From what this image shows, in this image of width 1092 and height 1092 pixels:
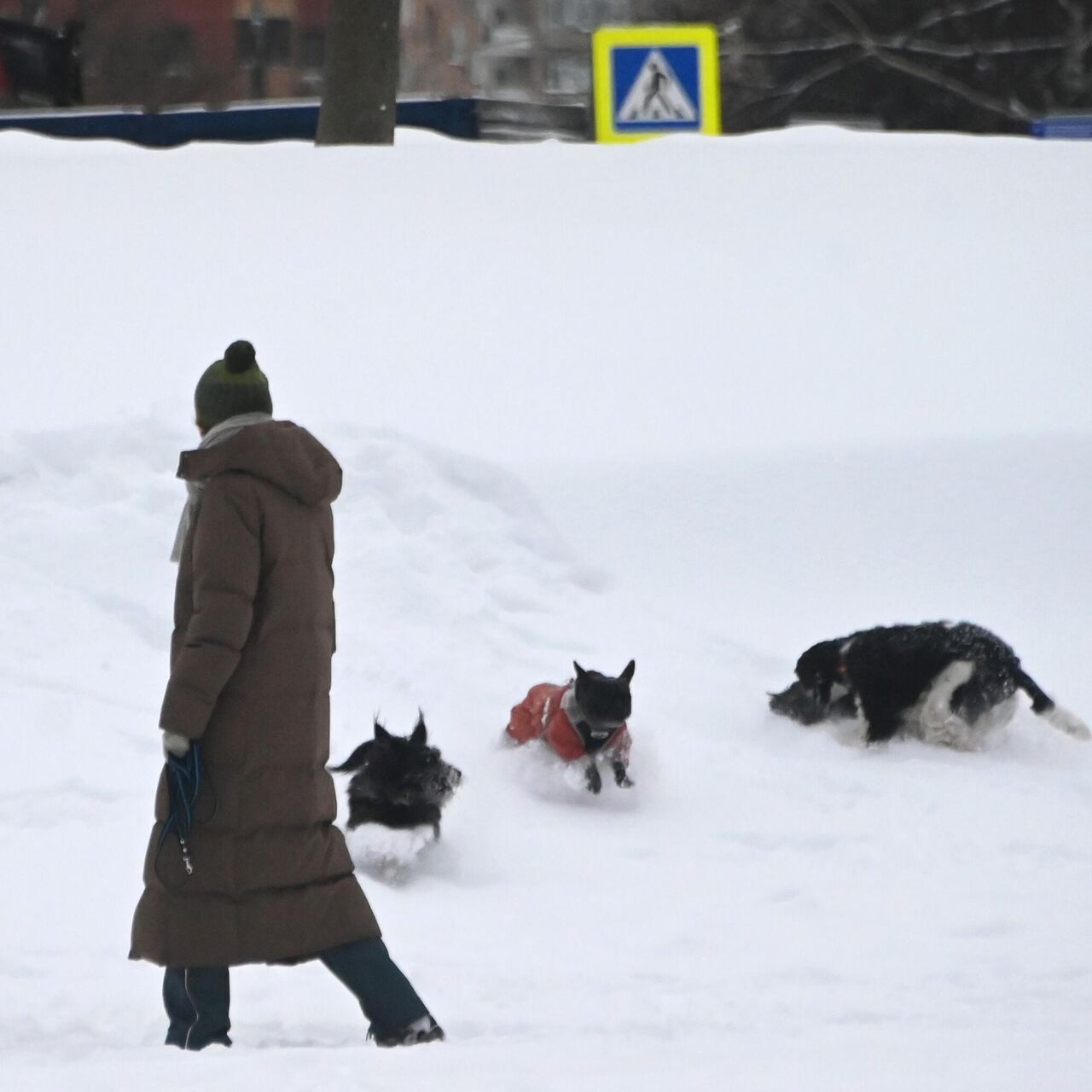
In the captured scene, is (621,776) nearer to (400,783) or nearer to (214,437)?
(400,783)

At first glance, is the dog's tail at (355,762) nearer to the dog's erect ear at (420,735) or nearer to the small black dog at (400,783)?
the small black dog at (400,783)

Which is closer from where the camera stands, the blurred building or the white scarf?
the white scarf

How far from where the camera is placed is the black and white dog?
19.7 ft

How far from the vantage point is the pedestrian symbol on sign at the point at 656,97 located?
11570 mm

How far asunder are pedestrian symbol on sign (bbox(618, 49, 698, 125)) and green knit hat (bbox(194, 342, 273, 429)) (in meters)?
8.43

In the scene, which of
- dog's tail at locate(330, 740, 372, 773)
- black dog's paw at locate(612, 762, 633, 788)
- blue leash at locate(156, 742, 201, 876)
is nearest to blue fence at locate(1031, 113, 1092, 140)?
black dog's paw at locate(612, 762, 633, 788)

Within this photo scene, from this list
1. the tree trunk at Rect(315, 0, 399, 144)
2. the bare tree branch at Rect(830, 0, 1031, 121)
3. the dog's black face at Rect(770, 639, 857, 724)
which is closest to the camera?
the dog's black face at Rect(770, 639, 857, 724)

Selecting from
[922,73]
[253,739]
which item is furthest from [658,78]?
[922,73]

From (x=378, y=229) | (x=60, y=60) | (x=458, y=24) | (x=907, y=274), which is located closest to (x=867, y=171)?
(x=907, y=274)

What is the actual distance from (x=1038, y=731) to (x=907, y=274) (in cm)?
462

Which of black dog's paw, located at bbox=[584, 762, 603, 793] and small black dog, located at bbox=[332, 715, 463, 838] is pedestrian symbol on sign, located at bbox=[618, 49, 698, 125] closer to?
black dog's paw, located at bbox=[584, 762, 603, 793]

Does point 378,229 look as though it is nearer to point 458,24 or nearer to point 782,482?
point 782,482

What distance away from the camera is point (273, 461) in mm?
3568

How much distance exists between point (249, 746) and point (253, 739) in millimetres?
16
